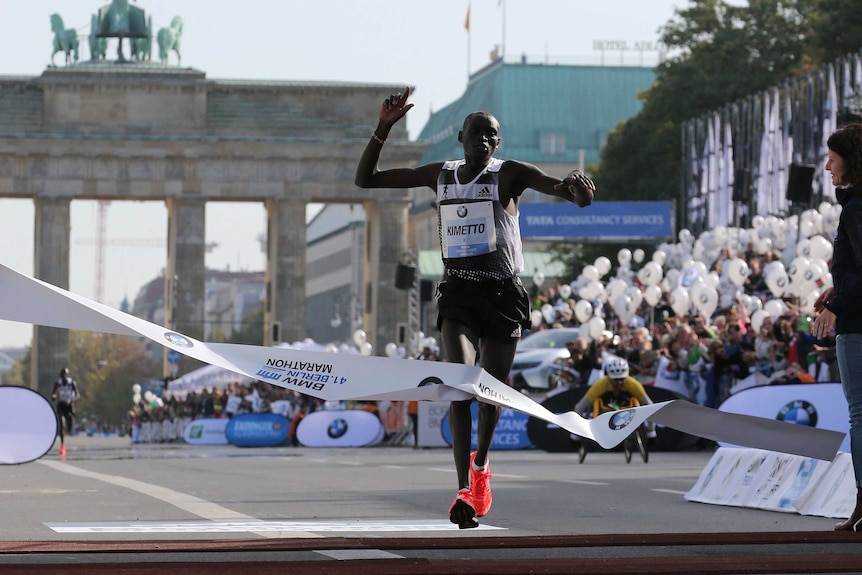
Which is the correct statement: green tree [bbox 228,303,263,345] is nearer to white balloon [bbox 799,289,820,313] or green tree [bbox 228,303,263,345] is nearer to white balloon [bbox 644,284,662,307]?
white balloon [bbox 644,284,662,307]

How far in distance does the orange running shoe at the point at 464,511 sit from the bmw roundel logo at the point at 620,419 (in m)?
0.78

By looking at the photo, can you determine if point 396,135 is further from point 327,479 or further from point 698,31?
point 327,479

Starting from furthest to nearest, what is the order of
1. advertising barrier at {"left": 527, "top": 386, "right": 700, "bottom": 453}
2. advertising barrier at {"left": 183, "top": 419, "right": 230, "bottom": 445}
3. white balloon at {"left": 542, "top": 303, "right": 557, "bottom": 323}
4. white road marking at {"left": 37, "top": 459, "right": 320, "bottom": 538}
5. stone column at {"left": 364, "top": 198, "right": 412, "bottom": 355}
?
stone column at {"left": 364, "top": 198, "right": 412, "bottom": 355} → advertising barrier at {"left": 183, "top": 419, "right": 230, "bottom": 445} → white balloon at {"left": 542, "top": 303, "right": 557, "bottom": 323} → advertising barrier at {"left": 527, "top": 386, "right": 700, "bottom": 453} → white road marking at {"left": 37, "top": 459, "right": 320, "bottom": 538}

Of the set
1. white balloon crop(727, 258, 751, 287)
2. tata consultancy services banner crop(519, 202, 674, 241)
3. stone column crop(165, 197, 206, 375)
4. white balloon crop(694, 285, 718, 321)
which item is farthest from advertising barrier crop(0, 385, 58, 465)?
stone column crop(165, 197, 206, 375)

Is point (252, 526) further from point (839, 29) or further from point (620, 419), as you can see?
point (839, 29)

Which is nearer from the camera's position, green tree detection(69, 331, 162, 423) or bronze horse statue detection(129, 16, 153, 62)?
bronze horse statue detection(129, 16, 153, 62)

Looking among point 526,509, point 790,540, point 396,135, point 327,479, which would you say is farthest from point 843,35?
point 790,540

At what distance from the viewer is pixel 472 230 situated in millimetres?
9133

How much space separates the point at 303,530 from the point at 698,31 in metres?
62.8

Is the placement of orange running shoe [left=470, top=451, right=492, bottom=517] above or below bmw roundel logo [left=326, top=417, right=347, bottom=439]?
above

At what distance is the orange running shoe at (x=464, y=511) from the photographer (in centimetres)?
894

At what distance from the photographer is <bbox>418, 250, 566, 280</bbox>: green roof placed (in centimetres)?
10094

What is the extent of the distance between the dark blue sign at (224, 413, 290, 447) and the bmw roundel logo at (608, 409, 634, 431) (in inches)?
1260

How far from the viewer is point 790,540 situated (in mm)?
8250
